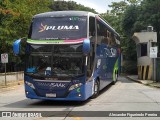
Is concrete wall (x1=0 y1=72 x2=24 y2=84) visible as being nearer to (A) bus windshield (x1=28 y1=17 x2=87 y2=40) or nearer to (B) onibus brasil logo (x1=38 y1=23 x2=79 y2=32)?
(A) bus windshield (x1=28 y1=17 x2=87 y2=40)

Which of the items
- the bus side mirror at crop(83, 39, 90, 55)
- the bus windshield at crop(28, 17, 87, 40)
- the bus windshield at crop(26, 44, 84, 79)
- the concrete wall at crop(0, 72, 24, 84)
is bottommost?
the concrete wall at crop(0, 72, 24, 84)

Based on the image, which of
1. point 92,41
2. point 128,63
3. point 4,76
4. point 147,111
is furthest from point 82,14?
point 128,63

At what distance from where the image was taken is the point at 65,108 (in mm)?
15930

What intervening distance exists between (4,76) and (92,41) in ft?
60.6

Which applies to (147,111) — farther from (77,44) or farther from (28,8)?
(28,8)

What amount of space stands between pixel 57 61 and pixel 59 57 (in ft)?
0.62

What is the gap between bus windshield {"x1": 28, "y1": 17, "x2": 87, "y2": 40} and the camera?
16938 mm

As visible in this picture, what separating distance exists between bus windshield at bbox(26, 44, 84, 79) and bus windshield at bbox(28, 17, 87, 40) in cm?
50

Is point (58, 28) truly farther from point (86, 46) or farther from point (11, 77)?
point (11, 77)

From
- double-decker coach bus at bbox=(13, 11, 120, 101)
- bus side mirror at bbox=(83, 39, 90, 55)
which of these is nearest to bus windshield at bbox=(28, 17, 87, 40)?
double-decker coach bus at bbox=(13, 11, 120, 101)

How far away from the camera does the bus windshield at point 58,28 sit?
16.9 m

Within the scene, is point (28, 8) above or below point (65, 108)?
above

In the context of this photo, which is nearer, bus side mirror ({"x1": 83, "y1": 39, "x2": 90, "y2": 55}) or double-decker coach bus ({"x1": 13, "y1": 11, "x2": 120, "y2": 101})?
bus side mirror ({"x1": 83, "y1": 39, "x2": 90, "y2": 55})

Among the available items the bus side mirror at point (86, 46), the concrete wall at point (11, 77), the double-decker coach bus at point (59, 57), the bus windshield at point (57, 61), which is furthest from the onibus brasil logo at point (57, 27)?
the concrete wall at point (11, 77)
